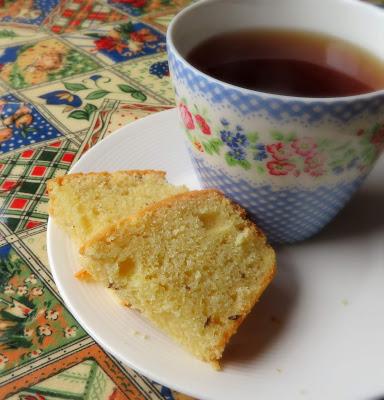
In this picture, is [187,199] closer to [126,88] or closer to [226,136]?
[226,136]

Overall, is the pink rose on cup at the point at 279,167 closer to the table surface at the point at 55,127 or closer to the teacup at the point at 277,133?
the teacup at the point at 277,133

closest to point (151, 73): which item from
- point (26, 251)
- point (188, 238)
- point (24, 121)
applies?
point (24, 121)

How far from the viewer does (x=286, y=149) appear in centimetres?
70

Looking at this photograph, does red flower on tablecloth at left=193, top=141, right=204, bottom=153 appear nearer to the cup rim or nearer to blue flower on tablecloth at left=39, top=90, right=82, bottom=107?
the cup rim

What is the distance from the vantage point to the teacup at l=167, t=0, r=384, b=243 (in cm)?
66

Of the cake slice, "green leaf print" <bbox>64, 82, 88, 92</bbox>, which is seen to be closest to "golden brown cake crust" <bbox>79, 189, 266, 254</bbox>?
the cake slice

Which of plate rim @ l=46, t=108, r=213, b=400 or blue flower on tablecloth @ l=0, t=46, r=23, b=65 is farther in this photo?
blue flower on tablecloth @ l=0, t=46, r=23, b=65

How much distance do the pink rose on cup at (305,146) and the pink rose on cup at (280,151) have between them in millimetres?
11

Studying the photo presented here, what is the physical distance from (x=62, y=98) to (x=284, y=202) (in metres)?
0.80

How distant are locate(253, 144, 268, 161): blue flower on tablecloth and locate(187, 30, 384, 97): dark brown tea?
0.39 ft

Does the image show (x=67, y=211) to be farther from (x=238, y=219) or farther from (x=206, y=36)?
(x=206, y=36)

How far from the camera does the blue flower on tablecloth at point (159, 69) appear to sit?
149 cm

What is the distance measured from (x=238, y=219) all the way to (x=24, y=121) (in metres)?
0.72

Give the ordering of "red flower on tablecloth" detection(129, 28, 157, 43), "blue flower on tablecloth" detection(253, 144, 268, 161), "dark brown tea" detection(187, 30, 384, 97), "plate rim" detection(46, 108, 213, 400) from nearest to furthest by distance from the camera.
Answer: "plate rim" detection(46, 108, 213, 400) → "blue flower on tablecloth" detection(253, 144, 268, 161) → "dark brown tea" detection(187, 30, 384, 97) → "red flower on tablecloth" detection(129, 28, 157, 43)
